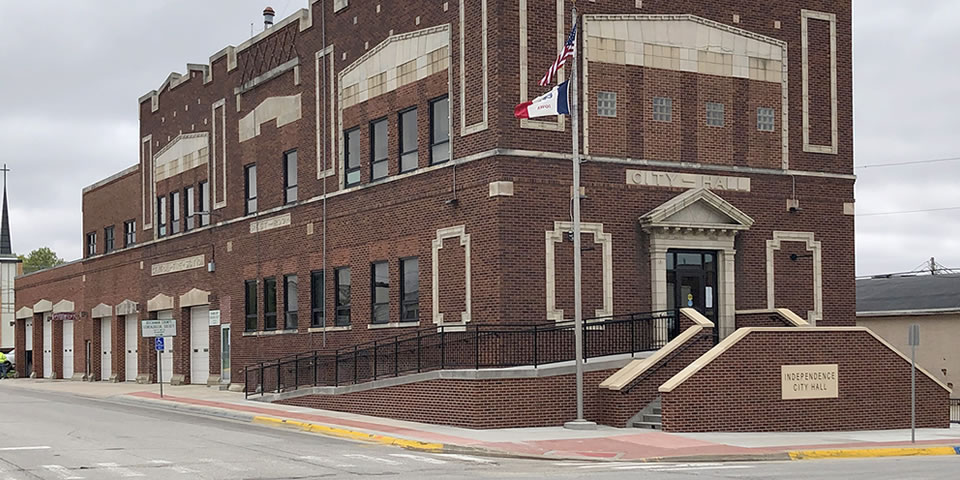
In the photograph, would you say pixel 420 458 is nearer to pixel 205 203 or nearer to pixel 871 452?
pixel 871 452

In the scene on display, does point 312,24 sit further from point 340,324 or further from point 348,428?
point 348,428

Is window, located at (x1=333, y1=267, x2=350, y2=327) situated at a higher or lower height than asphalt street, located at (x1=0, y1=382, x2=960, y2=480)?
higher

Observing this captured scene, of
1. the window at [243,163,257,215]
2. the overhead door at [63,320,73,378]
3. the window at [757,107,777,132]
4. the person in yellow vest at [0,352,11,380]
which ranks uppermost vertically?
the window at [757,107,777,132]

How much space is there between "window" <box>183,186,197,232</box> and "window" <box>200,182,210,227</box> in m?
0.48

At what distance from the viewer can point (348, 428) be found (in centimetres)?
2558

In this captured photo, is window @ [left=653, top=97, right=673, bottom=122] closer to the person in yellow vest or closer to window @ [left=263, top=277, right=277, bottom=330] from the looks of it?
window @ [left=263, top=277, right=277, bottom=330]

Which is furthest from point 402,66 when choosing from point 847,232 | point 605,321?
point 847,232

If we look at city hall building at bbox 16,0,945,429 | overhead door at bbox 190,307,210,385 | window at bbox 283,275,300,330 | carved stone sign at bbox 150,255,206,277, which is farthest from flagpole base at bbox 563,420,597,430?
carved stone sign at bbox 150,255,206,277

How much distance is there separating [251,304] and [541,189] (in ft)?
54.2

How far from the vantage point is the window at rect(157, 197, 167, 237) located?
49.2 meters

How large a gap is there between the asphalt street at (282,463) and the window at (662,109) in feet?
37.3

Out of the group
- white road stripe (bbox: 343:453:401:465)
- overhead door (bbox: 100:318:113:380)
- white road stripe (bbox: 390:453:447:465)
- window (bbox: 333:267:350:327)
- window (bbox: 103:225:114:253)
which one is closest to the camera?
white road stripe (bbox: 343:453:401:465)

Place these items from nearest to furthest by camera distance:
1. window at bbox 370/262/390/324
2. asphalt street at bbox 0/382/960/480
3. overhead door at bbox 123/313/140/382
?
asphalt street at bbox 0/382/960/480
window at bbox 370/262/390/324
overhead door at bbox 123/313/140/382

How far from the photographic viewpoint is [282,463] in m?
18.8
